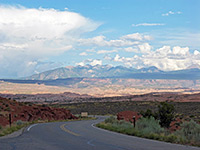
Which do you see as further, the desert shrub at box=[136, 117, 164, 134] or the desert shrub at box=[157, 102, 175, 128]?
the desert shrub at box=[157, 102, 175, 128]

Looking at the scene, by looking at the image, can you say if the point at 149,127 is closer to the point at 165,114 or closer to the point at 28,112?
the point at 165,114

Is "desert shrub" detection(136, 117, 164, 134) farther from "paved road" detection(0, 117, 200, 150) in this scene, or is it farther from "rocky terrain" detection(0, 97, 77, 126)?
"rocky terrain" detection(0, 97, 77, 126)

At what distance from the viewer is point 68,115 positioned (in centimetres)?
5044

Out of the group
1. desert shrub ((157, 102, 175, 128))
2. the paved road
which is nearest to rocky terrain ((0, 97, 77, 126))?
desert shrub ((157, 102, 175, 128))

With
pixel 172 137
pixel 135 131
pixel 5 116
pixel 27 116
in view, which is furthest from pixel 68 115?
pixel 172 137

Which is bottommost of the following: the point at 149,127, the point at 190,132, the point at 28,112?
the point at 28,112

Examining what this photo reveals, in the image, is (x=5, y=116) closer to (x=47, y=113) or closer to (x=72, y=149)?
(x=47, y=113)

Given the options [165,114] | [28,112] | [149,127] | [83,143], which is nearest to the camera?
[83,143]

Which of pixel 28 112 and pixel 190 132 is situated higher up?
pixel 190 132

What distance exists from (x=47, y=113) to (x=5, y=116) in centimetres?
1075

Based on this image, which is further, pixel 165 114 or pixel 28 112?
pixel 28 112

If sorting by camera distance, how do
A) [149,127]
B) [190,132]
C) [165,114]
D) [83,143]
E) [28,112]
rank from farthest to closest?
[28,112]
[165,114]
[149,127]
[190,132]
[83,143]

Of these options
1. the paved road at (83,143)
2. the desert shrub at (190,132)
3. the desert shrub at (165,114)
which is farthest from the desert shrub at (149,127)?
the desert shrub at (165,114)

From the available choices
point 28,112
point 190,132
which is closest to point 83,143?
point 190,132
